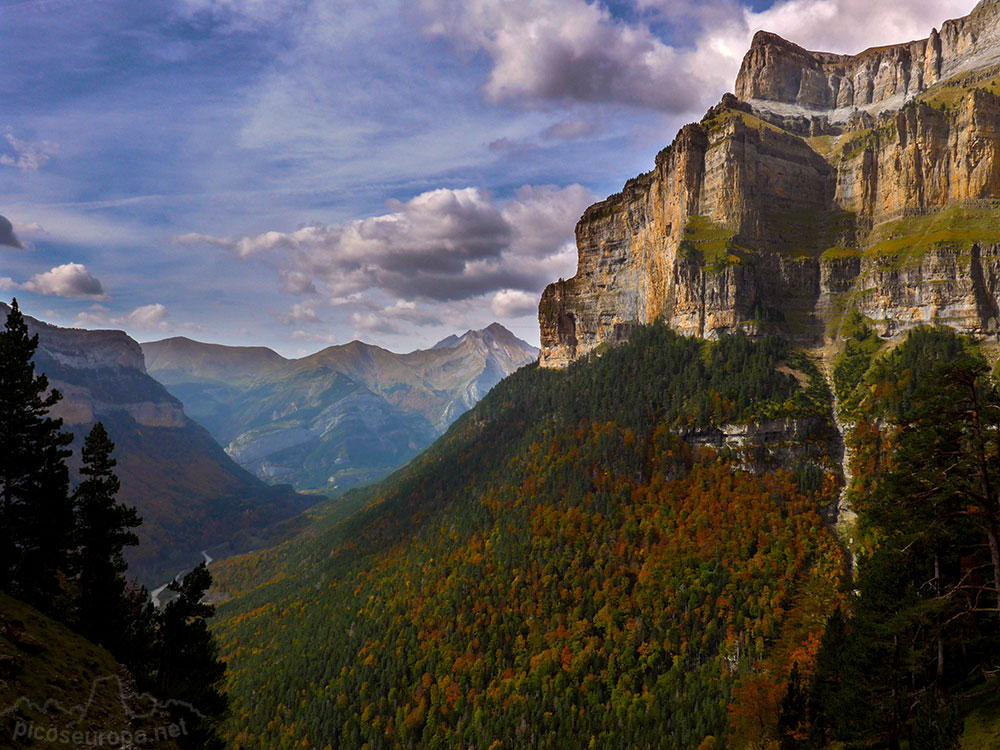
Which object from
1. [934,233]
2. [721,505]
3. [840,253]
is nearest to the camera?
[721,505]

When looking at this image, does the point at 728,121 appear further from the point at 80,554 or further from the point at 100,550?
the point at 80,554

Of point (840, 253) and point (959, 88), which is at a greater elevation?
point (959, 88)

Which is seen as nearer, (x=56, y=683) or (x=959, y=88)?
(x=56, y=683)

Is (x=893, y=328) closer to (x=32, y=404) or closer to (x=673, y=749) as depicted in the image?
(x=673, y=749)

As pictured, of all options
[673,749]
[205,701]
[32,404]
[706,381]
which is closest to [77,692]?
[205,701]

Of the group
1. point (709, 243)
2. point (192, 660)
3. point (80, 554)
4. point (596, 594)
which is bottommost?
point (596, 594)

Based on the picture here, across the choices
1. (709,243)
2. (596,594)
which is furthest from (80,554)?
(709,243)

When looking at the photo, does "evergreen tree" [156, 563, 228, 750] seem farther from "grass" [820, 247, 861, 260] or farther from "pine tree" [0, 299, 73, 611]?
"grass" [820, 247, 861, 260]

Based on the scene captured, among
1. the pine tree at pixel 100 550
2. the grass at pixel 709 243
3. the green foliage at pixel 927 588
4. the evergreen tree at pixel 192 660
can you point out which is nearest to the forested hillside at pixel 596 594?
the grass at pixel 709 243
